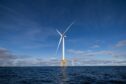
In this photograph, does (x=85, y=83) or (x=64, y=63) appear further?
(x=64, y=63)

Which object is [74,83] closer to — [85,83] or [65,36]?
[85,83]

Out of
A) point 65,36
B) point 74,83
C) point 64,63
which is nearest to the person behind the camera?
point 74,83

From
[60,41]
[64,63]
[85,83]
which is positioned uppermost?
[60,41]

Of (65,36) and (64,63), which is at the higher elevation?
(65,36)

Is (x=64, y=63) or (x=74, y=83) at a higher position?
(x=64, y=63)

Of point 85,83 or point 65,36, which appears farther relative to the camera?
point 65,36

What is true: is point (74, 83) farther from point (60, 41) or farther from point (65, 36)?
point (65, 36)

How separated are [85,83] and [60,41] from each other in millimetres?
27766

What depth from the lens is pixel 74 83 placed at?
56.3 meters

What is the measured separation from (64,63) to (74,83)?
2246 centimetres

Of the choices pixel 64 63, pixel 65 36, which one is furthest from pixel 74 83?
pixel 65 36

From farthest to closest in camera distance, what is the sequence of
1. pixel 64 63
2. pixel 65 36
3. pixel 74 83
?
pixel 65 36, pixel 64 63, pixel 74 83

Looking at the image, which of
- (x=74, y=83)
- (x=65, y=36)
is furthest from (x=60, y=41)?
(x=74, y=83)

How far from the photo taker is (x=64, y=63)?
78188 mm
